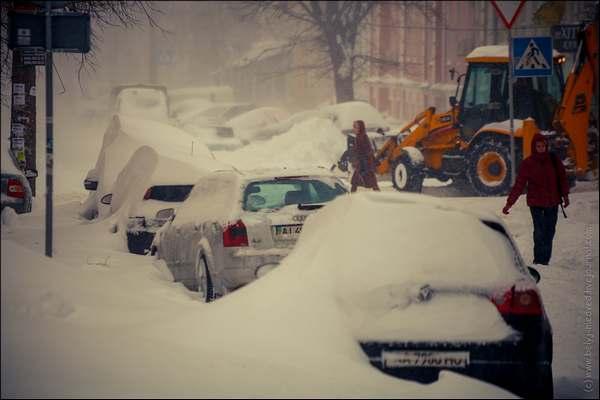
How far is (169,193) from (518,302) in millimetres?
8443

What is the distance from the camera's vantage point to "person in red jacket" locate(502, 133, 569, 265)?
1235cm

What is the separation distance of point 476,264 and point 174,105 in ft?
126

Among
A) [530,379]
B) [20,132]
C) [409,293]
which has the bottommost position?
[530,379]

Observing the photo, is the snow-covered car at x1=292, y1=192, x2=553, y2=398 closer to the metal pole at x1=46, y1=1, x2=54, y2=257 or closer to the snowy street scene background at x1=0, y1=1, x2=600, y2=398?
the snowy street scene background at x1=0, y1=1, x2=600, y2=398

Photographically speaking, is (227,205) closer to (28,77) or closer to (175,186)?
(175,186)

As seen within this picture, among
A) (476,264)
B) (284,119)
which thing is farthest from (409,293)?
(284,119)

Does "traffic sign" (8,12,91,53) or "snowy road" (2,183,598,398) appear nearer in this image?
"snowy road" (2,183,598,398)

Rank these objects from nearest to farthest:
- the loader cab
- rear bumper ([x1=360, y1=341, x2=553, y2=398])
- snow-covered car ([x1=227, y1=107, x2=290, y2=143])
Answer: rear bumper ([x1=360, y1=341, x2=553, y2=398]), the loader cab, snow-covered car ([x1=227, y1=107, x2=290, y2=143])

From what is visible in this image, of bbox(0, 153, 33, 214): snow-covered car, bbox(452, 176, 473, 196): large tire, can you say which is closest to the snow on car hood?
bbox(0, 153, 33, 214): snow-covered car

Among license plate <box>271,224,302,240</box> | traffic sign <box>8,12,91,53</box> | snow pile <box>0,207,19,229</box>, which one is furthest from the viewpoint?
license plate <box>271,224,302,240</box>

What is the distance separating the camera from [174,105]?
43938mm

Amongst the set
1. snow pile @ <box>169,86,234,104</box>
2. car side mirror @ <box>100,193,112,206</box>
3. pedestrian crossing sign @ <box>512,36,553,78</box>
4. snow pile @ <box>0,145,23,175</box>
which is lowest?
car side mirror @ <box>100,193,112,206</box>

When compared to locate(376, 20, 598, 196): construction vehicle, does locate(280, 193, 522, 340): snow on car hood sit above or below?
below

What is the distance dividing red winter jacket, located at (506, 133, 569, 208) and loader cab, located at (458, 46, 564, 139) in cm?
725
